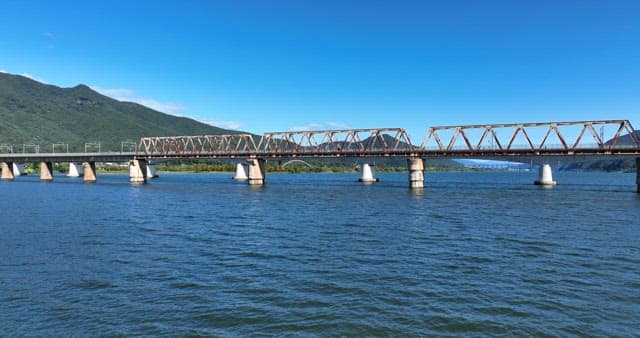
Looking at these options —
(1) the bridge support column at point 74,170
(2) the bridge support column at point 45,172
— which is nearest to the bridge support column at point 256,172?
(2) the bridge support column at point 45,172

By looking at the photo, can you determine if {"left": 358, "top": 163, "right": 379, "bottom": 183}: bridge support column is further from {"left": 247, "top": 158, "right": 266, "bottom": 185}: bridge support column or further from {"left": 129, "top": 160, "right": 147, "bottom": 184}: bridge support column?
{"left": 129, "top": 160, "right": 147, "bottom": 184}: bridge support column

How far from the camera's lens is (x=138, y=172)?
14612 cm

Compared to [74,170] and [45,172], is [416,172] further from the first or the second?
[74,170]

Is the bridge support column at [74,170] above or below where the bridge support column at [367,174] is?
above

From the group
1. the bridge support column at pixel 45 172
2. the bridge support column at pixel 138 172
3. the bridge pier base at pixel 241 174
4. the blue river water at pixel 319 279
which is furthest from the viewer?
the bridge pier base at pixel 241 174

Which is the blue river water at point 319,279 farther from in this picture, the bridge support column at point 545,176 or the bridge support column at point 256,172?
the bridge support column at point 256,172

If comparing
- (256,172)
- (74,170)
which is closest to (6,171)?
(74,170)

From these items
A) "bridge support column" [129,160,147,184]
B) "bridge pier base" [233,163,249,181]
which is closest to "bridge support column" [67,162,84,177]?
"bridge support column" [129,160,147,184]

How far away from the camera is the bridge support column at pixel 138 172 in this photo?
144500 millimetres

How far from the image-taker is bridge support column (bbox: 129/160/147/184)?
144 m

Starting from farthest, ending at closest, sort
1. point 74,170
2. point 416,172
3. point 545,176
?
point 74,170 < point 545,176 < point 416,172

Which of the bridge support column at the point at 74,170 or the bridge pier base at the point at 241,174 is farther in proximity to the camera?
the bridge support column at the point at 74,170

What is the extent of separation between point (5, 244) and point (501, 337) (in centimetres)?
3198

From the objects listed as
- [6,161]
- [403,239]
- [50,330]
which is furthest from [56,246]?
[6,161]
